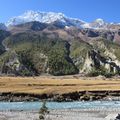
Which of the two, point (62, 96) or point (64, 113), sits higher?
point (62, 96)

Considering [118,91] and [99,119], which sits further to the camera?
[118,91]

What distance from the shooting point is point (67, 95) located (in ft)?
486

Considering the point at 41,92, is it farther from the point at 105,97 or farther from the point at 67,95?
the point at 105,97

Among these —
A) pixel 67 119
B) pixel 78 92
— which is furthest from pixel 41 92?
pixel 67 119

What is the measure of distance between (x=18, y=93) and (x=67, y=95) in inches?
758

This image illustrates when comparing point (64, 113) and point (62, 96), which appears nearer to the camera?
point (64, 113)

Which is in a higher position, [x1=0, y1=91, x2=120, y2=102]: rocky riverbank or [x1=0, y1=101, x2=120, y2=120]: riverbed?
[x1=0, y1=91, x2=120, y2=102]: rocky riverbank

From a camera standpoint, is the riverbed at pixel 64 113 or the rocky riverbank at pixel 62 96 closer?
the riverbed at pixel 64 113

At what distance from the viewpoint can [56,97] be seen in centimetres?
14300

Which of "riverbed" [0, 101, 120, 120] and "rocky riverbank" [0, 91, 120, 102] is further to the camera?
"rocky riverbank" [0, 91, 120, 102]

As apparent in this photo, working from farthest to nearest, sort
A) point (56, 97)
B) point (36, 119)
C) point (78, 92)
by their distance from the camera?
point (78, 92) → point (56, 97) → point (36, 119)

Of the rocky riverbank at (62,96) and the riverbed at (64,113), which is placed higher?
the rocky riverbank at (62,96)

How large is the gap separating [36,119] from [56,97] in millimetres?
63625

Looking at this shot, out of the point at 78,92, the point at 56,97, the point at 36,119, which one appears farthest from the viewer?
the point at 78,92
